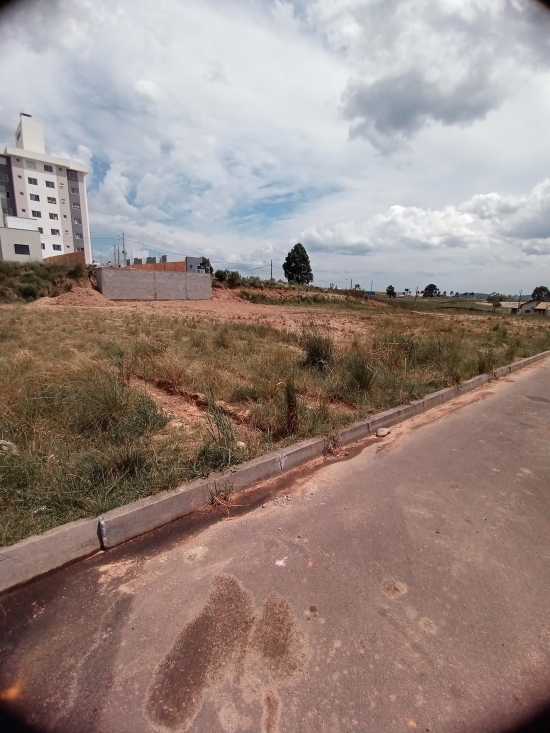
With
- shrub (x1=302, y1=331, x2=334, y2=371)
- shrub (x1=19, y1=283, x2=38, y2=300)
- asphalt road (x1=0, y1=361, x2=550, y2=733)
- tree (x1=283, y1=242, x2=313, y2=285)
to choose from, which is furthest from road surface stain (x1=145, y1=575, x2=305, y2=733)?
tree (x1=283, y1=242, x2=313, y2=285)

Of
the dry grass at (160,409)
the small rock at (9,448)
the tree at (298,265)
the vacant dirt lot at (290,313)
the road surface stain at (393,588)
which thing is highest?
the tree at (298,265)

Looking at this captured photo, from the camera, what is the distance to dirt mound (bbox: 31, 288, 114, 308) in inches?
1101

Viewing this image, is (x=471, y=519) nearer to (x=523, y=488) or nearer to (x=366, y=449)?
(x=523, y=488)

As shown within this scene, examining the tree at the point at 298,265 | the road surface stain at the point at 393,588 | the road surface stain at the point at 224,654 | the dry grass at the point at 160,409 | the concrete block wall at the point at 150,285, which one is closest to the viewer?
the road surface stain at the point at 224,654

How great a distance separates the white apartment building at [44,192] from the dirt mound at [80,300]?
2844 centimetres

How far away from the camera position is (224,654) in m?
1.89

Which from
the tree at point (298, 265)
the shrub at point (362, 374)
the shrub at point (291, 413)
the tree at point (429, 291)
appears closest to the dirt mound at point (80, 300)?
the shrub at point (362, 374)

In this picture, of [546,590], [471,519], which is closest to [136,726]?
[546,590]

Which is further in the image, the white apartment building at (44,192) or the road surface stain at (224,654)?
the white apartment building at (44,192)

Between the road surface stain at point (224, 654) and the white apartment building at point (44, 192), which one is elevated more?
the white apartment building at point (44, 192)

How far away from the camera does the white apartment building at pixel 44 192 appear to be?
179 ft

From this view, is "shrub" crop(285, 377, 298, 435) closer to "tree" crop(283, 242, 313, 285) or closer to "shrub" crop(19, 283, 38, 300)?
"shrub" crop(19, 283, 38, 300)

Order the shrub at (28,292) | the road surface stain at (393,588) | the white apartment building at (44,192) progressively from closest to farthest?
the road surface stain at (393,588), the shrub at (28,292), the white apartment building at (44,192)

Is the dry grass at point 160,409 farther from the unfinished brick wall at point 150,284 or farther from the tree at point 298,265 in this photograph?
the tree at point 298,265
